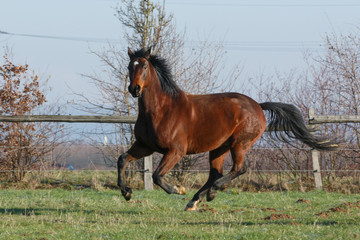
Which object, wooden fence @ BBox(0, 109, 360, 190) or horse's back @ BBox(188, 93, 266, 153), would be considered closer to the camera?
horse's back @ BBox(188, 93, 266, 153)

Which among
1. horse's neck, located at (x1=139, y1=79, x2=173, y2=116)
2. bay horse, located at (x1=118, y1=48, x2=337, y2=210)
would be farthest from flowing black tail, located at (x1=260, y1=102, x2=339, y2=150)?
horse's neck, located at (x1=139, y1=79, x2=173, y2=116)

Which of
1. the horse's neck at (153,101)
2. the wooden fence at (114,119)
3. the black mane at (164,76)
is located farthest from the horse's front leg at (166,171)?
the wooden fence at (114,119)

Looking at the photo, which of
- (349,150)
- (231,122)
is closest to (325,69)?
(349,150)

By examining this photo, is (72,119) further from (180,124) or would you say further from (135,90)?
(135,90)

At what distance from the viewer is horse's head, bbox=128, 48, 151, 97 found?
6574 mm

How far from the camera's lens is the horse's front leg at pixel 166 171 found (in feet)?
22.3

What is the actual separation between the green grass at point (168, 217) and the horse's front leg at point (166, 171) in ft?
1.25

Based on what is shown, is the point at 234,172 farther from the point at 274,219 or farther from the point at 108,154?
the point at 108,154

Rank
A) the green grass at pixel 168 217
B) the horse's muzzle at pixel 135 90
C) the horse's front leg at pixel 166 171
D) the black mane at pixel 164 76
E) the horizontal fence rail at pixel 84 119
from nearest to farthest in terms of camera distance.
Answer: the green grass at pixel 168 217 → the horse's muzzle at pixel 135 90 → the horse's front leg at pixel 166 171 → the black mane at pixel 164 76 → the horizontal fence rail at pixel 84 119

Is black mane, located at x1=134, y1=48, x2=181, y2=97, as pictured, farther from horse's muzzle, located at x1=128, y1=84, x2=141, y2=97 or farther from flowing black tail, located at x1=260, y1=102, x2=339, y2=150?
flowing black tail, located at x1=260, y1=102, x2=339, y2=150

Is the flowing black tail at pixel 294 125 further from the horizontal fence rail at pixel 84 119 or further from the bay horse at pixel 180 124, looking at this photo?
the horizontal fence rail at pixel 84 119

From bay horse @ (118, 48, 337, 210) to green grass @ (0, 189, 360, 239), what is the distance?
1.73ft

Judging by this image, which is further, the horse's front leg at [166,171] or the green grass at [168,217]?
A: the horse's front leg at [166,171]

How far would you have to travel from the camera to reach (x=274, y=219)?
21.7ft
